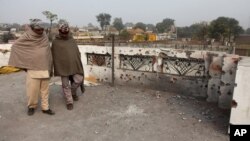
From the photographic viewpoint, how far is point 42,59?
400cm

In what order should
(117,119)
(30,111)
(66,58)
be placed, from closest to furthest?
(117,119), (30,111), (66,58)

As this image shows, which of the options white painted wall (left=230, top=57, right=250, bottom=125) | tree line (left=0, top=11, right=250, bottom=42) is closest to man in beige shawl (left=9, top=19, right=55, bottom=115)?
white painted wall (left=230, top=57, right=250, bottom=125)

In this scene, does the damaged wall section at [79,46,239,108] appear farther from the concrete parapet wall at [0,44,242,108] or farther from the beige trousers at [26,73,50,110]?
the beige trousers at [26,73,50,110]

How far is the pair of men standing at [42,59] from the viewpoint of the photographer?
3.94 metres

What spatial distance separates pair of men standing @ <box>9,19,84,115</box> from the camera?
394 centimetres

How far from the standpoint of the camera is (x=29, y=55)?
3951mm

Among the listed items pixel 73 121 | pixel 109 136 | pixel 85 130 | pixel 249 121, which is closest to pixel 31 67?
pixel 73 121

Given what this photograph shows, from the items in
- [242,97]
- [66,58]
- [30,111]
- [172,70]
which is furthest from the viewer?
[172,70]

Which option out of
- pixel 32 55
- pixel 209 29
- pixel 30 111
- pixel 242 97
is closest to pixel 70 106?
pixel 30 111

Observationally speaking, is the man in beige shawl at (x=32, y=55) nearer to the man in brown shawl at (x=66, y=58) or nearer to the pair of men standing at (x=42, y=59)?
the pair of men standing at (x=42, y=59)

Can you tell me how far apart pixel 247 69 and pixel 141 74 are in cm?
274

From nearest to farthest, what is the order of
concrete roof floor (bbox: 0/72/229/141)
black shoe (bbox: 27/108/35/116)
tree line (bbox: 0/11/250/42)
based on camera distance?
1. concrete roof floor (bbox: 0/72/229/141)
2. black shoe (bbox: 27/108/35/116)
3. tree line (bbox: 0/11/250/42)

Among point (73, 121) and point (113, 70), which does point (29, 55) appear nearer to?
point (73, 121)

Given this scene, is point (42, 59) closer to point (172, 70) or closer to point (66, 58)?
point (66, 58)
